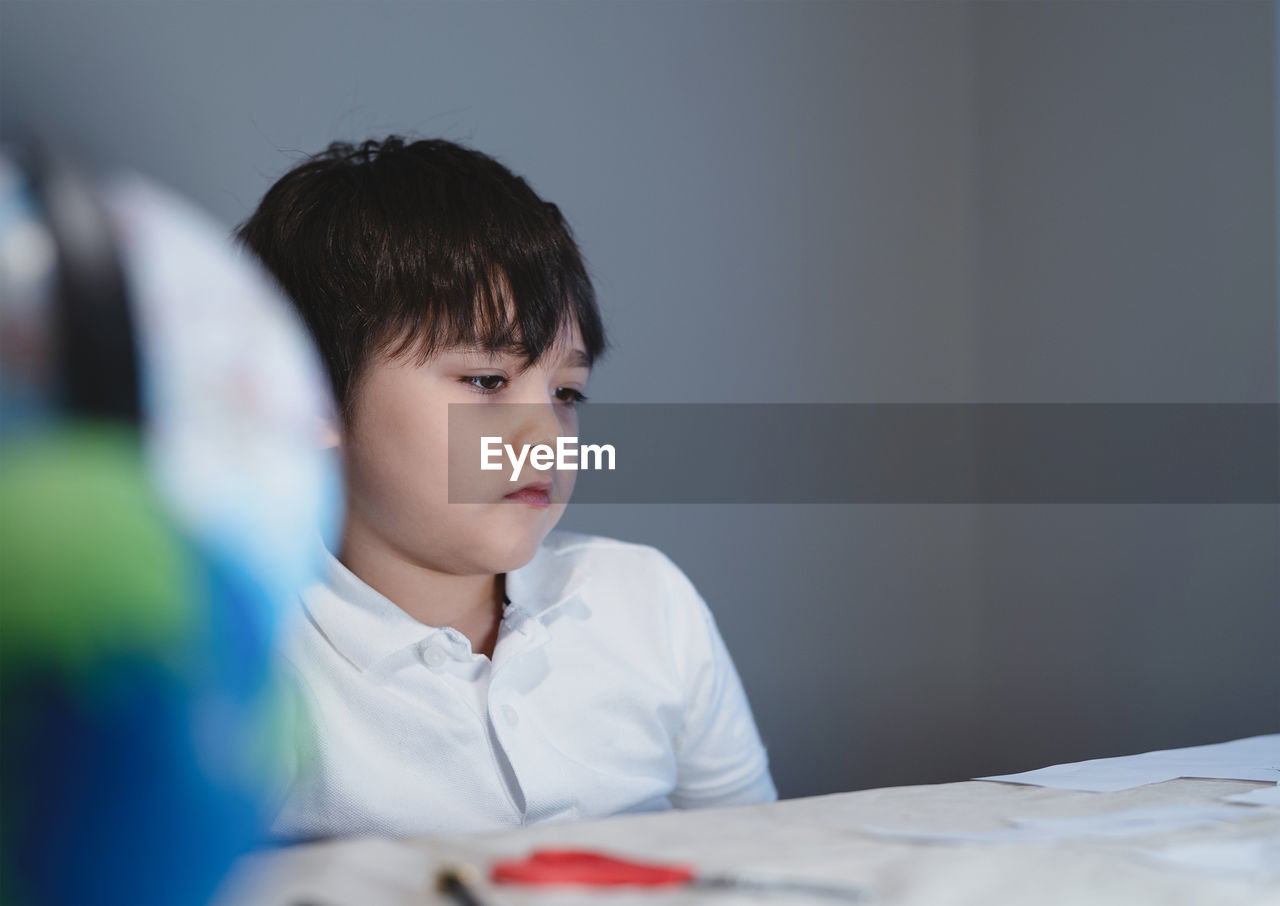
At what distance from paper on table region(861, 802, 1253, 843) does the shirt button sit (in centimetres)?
34

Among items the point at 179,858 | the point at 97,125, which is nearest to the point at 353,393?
the point at 97,125

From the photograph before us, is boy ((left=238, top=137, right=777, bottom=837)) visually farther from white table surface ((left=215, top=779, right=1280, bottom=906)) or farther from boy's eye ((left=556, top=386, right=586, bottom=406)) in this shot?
white table surface ((left=215, top=779, right=1280, bottom=906))

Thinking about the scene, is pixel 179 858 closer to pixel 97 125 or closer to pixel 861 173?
pixel 97 125

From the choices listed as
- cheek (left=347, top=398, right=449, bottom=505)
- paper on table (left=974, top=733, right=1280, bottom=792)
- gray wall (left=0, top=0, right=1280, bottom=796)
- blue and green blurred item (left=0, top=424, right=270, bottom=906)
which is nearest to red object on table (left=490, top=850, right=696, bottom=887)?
blue and green blurred item (left=0, top=424, right=270, bottom=906)

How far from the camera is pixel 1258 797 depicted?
53 cm

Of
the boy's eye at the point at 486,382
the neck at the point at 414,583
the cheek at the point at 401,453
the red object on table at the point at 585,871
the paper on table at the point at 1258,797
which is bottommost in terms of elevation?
the paper on table at the point at 1258,797

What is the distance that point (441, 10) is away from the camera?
110cm

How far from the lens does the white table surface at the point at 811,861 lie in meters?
0.35

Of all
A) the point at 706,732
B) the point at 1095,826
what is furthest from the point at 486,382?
the point at 1095,826

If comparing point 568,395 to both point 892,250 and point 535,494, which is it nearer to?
point 535,494

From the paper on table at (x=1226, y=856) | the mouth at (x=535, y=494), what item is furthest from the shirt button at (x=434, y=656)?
the paper on table at (x=1226, y=856)

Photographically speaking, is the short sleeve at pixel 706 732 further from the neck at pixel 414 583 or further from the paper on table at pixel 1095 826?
the paper on table at pixel 1095 826

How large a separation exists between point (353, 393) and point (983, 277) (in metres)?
0.94

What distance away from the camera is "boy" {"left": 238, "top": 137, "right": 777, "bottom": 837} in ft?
2.24
